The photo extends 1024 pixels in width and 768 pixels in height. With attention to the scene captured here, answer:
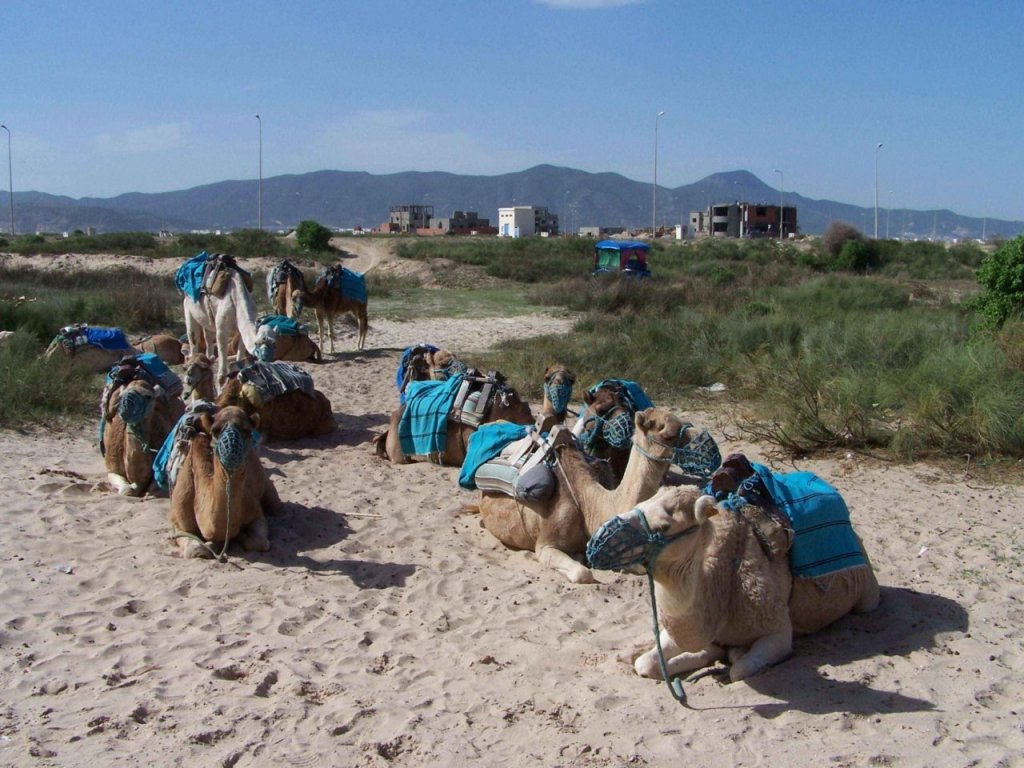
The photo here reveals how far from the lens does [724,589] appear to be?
5.09 m

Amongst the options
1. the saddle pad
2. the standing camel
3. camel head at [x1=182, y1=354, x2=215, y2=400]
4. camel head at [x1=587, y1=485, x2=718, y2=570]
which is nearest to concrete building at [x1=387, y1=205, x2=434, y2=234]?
the standing camel

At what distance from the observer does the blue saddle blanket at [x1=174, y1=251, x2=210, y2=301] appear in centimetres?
1344

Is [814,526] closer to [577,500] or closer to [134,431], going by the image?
[577,500]

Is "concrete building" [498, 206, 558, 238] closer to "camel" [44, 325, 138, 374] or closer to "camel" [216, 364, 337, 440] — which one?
"camel" [44, 325, 138, 374]

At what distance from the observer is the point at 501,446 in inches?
307

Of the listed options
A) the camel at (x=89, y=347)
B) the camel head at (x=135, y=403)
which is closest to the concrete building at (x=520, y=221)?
the camel at (x=89, y=347)

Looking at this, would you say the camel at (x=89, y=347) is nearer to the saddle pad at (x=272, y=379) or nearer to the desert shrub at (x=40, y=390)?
the desert shrub at (x=40, y=390)

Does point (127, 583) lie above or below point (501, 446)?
below

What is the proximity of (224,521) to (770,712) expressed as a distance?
3891 mm

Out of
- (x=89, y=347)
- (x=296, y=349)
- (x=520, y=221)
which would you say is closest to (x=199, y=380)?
(x=89, y=347)

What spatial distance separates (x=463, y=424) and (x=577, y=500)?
273 cm

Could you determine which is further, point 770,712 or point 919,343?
point 919,343

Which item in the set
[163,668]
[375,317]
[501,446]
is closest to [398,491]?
[501,446]

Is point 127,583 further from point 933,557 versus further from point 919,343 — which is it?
point 919,343
